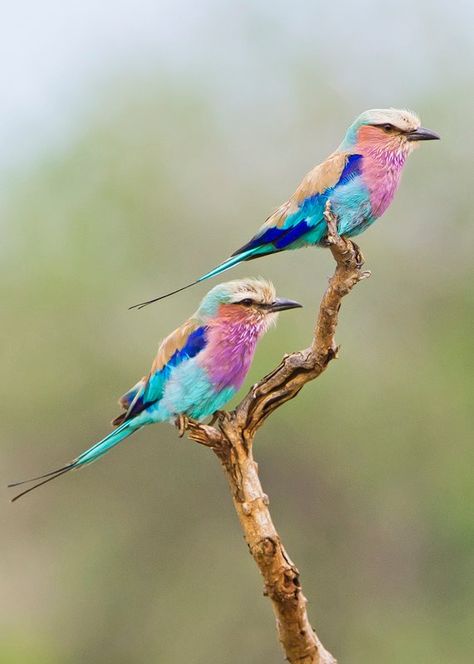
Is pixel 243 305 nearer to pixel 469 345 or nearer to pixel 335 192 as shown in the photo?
pixel 335 192

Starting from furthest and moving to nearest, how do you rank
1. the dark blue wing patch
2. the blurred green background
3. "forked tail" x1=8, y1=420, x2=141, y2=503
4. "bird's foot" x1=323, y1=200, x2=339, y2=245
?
the blurred green background, the dark blue wing patch, "bird's foot" x1=323, y1=200, x2=339, y2=245, "forked tail" x1=8, y1=420, x2=141, y2=503

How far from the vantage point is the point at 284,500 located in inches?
556

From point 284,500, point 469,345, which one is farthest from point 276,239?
point 469,345

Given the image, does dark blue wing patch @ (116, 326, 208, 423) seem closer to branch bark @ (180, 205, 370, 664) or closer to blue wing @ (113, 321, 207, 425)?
blue wing @ (113, 321, 207, 425)

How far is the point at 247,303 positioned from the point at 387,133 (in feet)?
2.53

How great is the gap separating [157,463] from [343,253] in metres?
9.30

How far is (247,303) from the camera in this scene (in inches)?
166

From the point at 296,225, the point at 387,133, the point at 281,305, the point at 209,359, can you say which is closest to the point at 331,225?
the point at 296,225

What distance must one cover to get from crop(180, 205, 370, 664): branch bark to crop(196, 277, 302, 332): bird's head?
8.3 inches

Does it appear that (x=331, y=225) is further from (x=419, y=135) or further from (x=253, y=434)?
(x=253, y=434)

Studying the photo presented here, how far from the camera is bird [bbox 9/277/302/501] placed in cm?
422

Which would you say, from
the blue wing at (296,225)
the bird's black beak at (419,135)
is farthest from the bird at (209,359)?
the bird's black beak at (419,135)

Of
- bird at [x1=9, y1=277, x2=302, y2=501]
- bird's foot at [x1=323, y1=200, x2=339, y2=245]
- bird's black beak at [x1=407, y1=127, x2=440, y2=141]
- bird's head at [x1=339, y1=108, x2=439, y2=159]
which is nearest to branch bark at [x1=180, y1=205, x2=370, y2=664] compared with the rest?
bird's foot at [x1=323, y1=200, x2=339, y2=245]

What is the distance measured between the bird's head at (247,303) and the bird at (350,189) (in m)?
0.09
